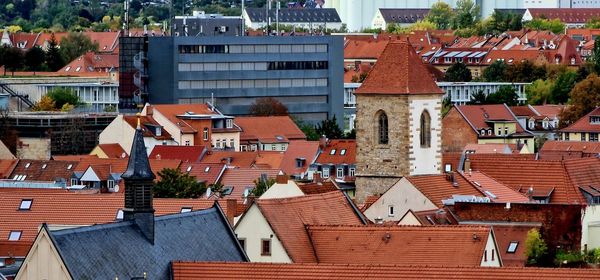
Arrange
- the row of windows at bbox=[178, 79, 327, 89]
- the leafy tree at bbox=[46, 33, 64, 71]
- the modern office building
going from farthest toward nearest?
the leafy tree at bbox=[46, 33, 64, 71] < the row of windows at bbox=[178, 79, 327, 89] < the modern office building

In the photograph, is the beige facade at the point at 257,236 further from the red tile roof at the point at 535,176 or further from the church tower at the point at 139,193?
the red tile roof at the point at 535,176

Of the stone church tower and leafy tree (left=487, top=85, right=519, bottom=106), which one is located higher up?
the stone church tower

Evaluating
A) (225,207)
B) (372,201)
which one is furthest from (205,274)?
(372,201)

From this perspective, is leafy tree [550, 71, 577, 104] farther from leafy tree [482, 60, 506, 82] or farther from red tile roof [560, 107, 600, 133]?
red tile roof [560, 107, 600, 133]

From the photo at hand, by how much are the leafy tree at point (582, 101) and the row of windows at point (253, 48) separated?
48.8 feet

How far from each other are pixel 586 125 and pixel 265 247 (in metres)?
81.3

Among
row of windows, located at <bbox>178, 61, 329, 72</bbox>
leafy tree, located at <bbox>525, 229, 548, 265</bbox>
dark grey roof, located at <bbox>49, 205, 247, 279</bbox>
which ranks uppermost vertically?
dark grey roof, located at <bbox>49, 205, 247, 279</bbox>

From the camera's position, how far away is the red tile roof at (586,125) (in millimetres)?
136062

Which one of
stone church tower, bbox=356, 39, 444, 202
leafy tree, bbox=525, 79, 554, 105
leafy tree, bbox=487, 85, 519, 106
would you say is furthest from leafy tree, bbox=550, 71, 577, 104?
stone church tower, bbox=356, 39, 444, 202

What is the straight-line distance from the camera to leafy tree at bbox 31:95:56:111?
5451 inches

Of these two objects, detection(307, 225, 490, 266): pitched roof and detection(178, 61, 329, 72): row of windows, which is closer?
detection(307, 225, 490, 266): pitched roof

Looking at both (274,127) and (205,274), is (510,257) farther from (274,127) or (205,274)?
(274,127)

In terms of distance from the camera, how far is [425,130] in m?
81.2

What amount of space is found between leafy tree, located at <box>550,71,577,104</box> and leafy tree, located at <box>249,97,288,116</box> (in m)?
37.1
